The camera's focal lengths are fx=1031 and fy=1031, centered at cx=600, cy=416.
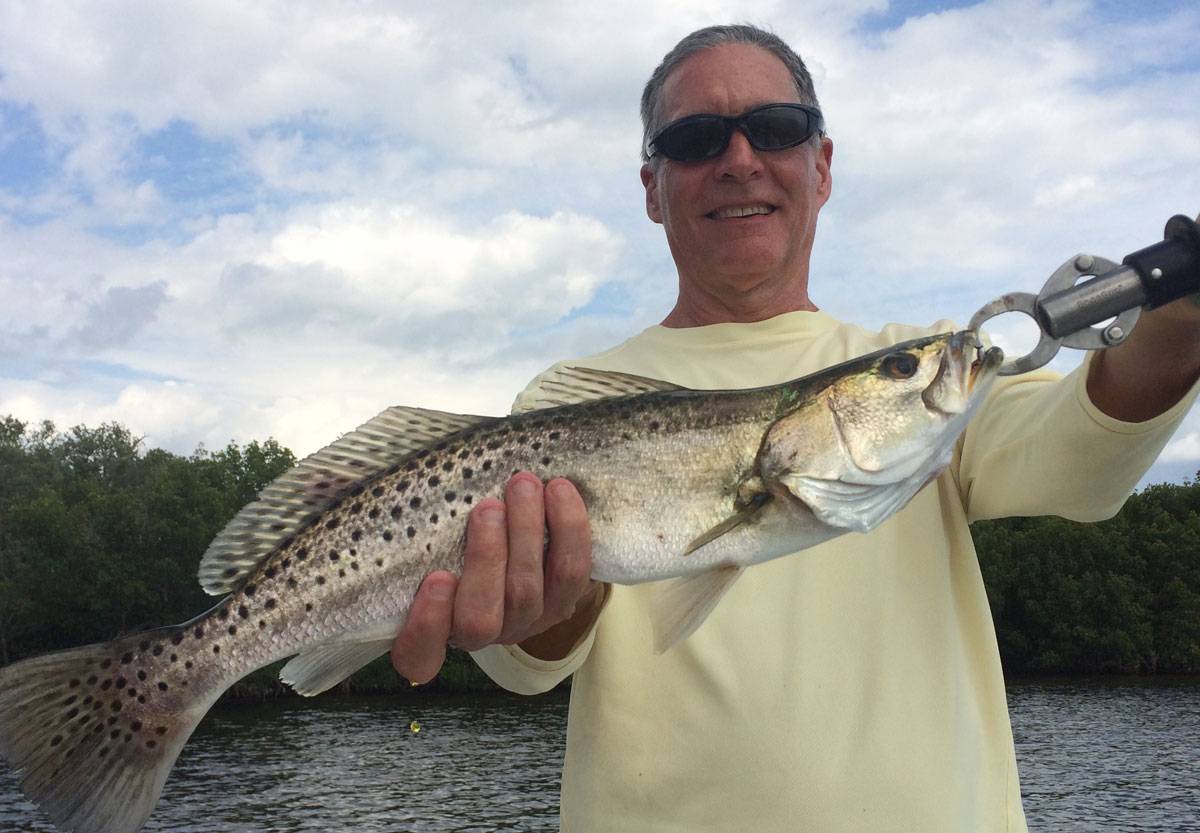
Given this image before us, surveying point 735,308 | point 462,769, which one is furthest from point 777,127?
point 462,769

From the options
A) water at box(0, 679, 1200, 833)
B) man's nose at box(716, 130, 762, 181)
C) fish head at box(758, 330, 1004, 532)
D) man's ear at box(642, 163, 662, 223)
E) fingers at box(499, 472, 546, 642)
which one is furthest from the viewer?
water at box(0, 679, 1200, 833)

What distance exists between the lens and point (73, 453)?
96250mm

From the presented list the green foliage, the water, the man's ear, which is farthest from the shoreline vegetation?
the man's ear

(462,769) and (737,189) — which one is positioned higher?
(737,189)

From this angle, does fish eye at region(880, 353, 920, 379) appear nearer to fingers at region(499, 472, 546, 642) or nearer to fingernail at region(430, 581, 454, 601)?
fingers at region(499, 472, 546, 642)

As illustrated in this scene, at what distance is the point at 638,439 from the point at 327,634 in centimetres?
131

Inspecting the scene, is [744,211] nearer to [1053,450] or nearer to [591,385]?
[591,385]

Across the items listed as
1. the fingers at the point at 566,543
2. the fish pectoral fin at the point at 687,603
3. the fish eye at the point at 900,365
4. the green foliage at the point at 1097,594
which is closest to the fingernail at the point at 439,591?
the fingers at the point at 566,543

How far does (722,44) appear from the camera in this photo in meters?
4.85

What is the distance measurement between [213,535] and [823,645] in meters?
57.4

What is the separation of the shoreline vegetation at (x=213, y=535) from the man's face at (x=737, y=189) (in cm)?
6078

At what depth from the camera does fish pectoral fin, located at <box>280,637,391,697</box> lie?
3.67m

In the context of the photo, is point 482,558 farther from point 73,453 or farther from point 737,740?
point 73,453

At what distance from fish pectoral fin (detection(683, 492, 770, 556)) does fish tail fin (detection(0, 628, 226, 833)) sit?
183 centimetres
